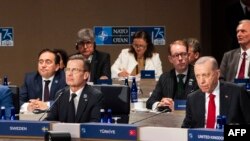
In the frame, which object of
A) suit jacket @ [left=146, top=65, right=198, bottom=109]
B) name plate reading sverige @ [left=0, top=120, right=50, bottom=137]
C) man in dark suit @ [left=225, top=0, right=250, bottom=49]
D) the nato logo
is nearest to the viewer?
name plate reading sverige @ [left=0, top=120, right=50, bottom=137]

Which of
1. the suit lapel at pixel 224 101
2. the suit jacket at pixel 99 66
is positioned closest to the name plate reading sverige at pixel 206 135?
the suit lapel at pixel 224 101

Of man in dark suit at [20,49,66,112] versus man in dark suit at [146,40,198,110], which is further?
man in dark suit at [20,49,66,112]

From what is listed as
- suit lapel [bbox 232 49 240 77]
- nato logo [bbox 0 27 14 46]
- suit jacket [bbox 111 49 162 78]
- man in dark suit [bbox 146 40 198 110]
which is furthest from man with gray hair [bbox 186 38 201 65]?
nato logo [bbox 0 27 14 46]

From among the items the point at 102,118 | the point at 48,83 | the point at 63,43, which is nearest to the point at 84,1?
the point at 63,43

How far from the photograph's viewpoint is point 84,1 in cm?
1219

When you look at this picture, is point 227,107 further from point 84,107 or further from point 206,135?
point 206,135

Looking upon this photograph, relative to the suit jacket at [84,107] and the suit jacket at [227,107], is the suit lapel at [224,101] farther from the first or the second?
the suit jacket at [84,107]

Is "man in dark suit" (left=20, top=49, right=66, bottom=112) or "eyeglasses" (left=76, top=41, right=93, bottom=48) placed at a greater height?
"eyeglasses" (left=76, top=41, right=93, bottom=48)

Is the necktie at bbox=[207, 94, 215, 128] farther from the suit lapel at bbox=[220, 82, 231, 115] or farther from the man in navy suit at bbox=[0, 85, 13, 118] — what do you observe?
the man in navy suit at bbox=[0, 85, 13, 118]

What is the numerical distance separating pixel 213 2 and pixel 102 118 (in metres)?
7.93

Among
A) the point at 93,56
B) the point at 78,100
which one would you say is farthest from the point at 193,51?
the point at 78,100

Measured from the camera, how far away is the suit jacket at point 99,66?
9398mm

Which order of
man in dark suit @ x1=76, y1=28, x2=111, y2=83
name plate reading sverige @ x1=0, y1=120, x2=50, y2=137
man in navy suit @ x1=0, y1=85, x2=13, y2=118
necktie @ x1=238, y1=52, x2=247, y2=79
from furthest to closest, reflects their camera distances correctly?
man in dark suit @ x1=76, y1=28, x2=111, y2=83 < necktie @ x1=238, y1=52, x2=247, y2=79 < man in navy suit @ x1=0, y1=85, x2=13, y2=118 < name plate reading sverige @ x1=0, y1=120, x2=50, y2=137

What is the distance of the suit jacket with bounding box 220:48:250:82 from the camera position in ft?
27.3
